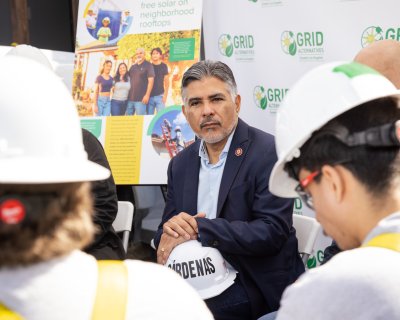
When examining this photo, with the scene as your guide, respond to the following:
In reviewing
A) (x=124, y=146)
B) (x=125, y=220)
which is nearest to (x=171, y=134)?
(x=124, y=146)

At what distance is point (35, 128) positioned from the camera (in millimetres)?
1014

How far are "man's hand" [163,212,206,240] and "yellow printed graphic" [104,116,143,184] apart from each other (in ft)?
4.87


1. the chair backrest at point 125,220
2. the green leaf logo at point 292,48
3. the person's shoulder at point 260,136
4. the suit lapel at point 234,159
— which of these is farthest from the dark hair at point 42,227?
the green leaf logo at point 292,48

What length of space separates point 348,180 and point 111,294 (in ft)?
1.73

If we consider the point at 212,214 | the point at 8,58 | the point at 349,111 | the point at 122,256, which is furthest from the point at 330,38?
the point at 8,58

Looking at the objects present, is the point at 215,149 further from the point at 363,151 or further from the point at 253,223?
the point at 363,151

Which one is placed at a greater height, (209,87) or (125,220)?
(209,87)

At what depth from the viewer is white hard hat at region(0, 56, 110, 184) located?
3.27 ft

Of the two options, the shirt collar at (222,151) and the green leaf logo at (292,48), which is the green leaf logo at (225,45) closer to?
the green leaf logo at (292,48)

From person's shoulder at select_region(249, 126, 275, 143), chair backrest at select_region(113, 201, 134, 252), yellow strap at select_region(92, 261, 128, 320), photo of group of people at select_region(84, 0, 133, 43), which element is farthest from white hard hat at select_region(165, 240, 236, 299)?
photo of group of people at select_region(84, 0, 133, 43)

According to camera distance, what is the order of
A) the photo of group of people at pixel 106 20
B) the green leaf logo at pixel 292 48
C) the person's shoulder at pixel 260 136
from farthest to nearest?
the photo of group of people at pixel 106 20 → the green leaf logo at pixel 292 48 → the person's shoulder at pixel 260 136

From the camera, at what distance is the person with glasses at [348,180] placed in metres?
1.07

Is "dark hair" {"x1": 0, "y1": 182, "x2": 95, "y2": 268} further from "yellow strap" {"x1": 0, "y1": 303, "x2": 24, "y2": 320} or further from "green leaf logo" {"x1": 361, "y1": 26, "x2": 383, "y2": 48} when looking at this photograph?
"green leaf logo" {"x1": 361, "y1": 26, "x2": 383, "y2": 48}

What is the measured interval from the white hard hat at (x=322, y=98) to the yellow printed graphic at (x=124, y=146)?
2.88 m
